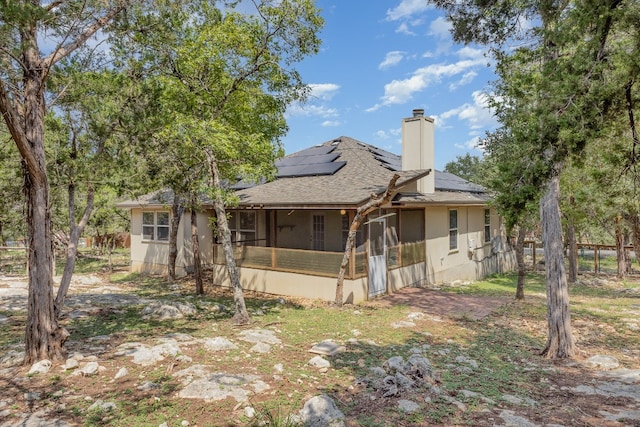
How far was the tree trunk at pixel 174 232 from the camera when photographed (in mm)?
14141

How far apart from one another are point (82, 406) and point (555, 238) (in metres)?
7.76

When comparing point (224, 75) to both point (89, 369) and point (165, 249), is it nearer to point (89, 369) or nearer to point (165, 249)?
point (89, 369)

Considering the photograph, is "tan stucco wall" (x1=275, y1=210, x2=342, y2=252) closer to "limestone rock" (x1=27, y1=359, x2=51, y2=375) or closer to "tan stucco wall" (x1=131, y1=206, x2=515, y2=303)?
"tan stucco wall" (x1=131, y1=206, x2=515, y2=303)

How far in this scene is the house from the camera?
37.4 feet

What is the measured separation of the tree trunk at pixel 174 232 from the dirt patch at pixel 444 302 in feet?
26.5

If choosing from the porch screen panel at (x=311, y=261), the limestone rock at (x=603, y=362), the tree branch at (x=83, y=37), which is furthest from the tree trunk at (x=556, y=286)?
the tree branch at (x=83, y=37)

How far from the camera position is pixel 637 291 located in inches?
576

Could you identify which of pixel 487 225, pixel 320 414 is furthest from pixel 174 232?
pixel 487 225

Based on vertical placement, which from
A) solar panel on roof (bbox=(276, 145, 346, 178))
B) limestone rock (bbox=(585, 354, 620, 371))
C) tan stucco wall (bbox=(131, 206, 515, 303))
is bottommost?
limestone rock (bbox=(585, 354, 620, 371))

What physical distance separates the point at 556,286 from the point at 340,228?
7.59m

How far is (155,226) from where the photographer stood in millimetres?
16781

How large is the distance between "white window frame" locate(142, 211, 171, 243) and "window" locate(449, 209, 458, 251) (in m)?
11.9

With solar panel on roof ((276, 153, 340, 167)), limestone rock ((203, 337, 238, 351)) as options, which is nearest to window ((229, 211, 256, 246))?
solar panel on roof ((276, 153, 340, 167))

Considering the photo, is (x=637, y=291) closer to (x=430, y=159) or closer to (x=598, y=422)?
(x=430, y=159)
